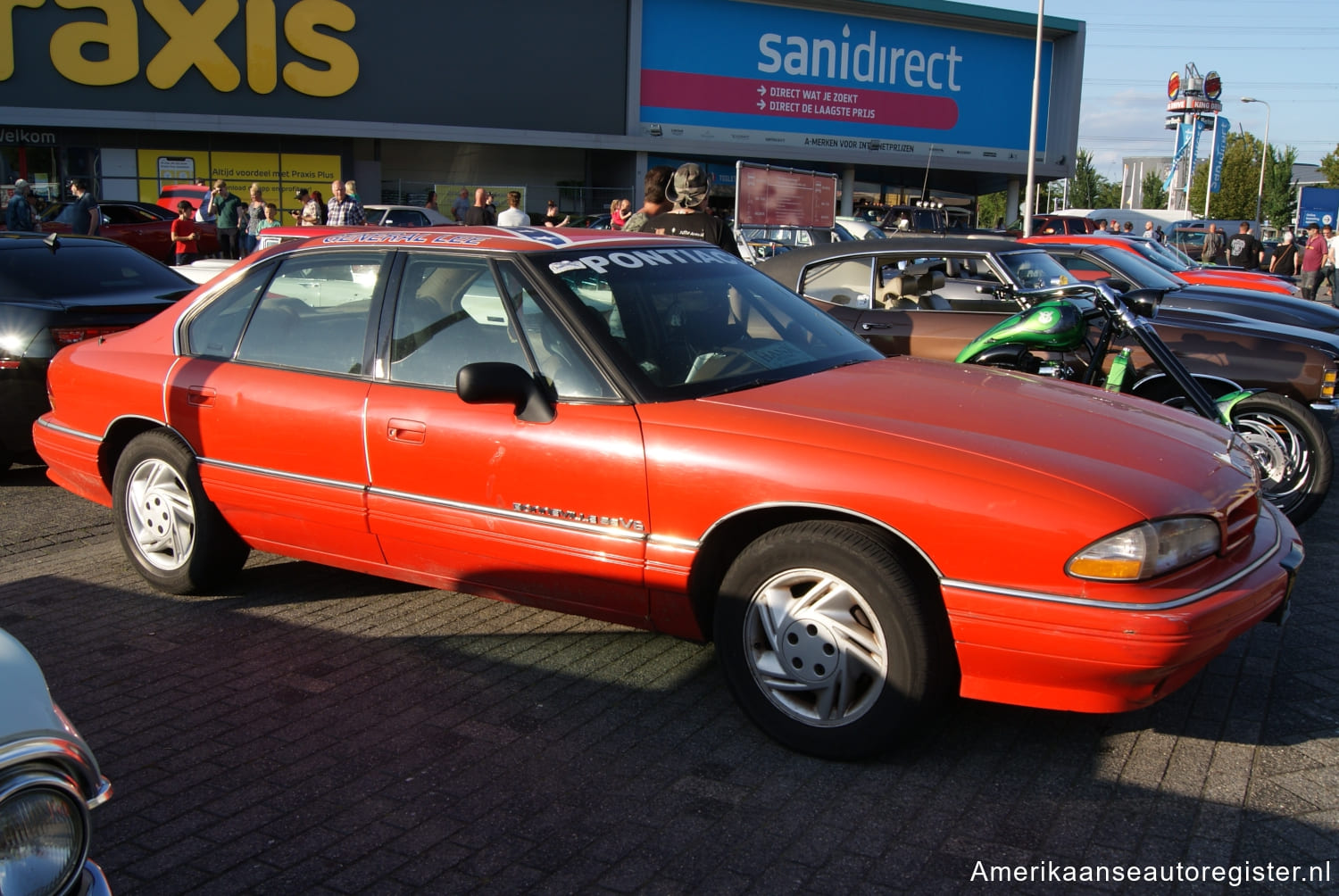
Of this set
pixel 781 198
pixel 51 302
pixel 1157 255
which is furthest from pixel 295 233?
pixel 781 198

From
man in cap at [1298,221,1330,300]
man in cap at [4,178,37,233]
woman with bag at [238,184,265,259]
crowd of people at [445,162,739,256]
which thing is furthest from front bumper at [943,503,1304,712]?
man in cap at [1298,221,1330,300]

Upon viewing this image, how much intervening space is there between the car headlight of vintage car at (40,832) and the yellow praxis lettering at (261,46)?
103ft

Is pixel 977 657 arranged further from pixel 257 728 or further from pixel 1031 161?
pixel 1031 161

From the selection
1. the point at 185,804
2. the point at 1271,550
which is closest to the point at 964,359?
the point at 1271,550

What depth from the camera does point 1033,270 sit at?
8.53m

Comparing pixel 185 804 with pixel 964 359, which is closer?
pixel 185 804

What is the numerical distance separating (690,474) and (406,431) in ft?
3.94

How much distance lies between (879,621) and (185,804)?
2.08 m

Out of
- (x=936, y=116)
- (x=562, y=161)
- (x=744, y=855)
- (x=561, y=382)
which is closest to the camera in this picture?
(x=744, y=855)

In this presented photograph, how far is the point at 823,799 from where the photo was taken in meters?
3.36

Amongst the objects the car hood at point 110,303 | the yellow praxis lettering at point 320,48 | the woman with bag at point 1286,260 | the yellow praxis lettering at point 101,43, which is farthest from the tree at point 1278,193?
the car hood at point 110,303

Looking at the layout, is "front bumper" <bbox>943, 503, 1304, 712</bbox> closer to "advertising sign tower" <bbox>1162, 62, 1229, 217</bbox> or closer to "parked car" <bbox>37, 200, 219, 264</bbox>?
"parked car" <bbox>37, 200, 219, 264</bbox>

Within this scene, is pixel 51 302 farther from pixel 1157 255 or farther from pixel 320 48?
pixel 320 48

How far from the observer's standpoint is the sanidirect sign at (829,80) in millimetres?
35125
